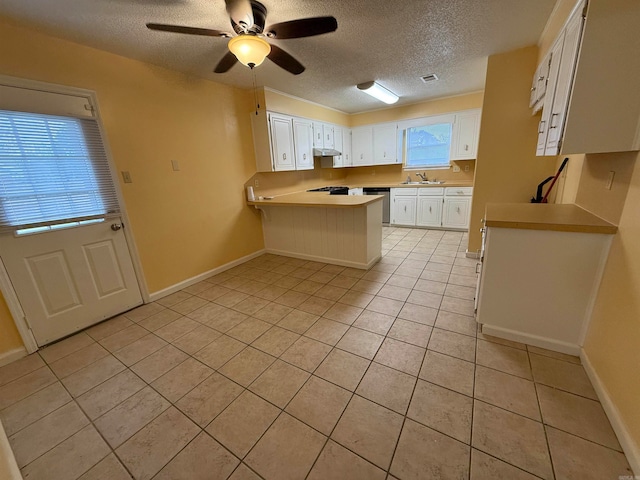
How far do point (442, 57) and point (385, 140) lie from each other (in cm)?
272

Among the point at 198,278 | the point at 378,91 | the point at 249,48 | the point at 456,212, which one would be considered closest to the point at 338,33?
the point at 249,48

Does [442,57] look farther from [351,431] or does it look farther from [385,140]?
[351,431]

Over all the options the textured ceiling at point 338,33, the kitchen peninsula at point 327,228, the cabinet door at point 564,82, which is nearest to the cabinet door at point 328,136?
the textured ceiling at point 338,33

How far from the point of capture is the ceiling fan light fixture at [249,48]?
1764 millimetres

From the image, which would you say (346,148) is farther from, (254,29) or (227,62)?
(254,29)

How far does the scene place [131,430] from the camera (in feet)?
4.74

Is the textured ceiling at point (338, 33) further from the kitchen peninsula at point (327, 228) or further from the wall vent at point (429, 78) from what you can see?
the kitchen peninsula at point (327, 228)

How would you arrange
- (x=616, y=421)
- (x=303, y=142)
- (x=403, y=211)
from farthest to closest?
(x=403, y=211), (x=303, y=142), (x=616, y=421)

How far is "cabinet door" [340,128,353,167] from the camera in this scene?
5.68 m

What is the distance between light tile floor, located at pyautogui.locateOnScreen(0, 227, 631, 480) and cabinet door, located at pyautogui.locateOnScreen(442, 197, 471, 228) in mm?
2729

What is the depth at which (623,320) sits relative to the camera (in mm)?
1315

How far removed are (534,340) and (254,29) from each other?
305 centimetres

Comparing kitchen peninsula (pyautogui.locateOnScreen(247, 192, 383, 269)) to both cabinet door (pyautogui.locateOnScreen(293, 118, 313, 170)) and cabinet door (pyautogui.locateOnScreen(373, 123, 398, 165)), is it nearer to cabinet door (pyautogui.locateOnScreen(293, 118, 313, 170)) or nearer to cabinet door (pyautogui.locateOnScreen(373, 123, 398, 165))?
cabinet door (pyautogui.locateOnScreen(293, 118, 313, 170))

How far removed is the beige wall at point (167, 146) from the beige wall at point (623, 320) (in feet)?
12.4
